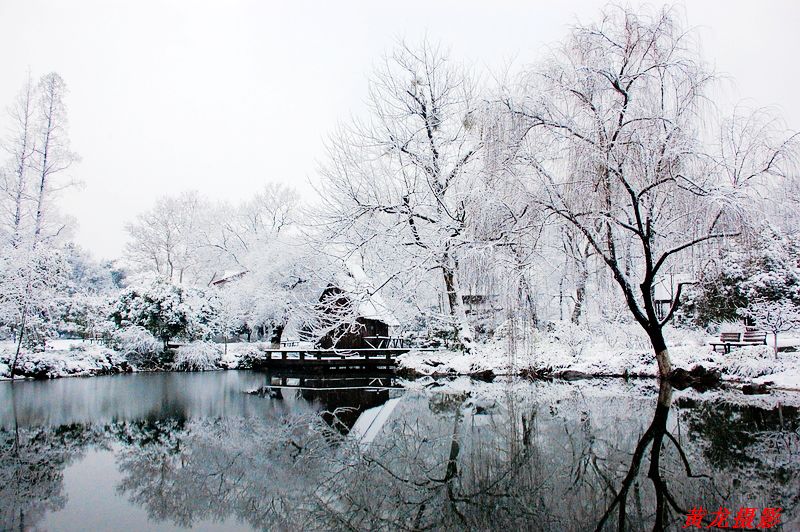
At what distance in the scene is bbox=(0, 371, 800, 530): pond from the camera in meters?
4.04

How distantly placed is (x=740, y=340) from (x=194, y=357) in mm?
18086

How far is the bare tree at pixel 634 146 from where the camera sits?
35.0 ft

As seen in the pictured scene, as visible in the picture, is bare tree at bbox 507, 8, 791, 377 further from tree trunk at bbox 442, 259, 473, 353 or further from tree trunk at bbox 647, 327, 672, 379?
tree trunk at bbox 442, 259, 473, 353

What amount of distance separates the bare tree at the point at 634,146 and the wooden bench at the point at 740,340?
477 centimetres

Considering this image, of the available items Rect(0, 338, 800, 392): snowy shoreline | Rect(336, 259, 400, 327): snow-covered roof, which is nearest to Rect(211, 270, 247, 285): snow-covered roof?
Rect(336, 259, 400, 327): snow-covered roof

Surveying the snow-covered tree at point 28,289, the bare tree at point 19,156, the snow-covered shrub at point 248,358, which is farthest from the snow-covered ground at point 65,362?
the bare tree at point 19,156

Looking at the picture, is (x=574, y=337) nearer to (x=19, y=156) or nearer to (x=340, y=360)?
(x=340, y=360)

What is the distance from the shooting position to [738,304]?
1862 cm

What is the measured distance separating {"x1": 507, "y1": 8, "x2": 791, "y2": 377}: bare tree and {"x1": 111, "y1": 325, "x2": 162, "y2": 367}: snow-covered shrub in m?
15.1

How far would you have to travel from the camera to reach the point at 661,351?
1249 cm

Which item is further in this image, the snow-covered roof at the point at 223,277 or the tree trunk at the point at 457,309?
the snow-covered roof at the point at 223,277

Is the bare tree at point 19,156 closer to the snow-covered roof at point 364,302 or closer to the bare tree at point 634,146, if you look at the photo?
the snow-covered roof at point 364,302

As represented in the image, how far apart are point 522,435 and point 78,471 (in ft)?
15.6

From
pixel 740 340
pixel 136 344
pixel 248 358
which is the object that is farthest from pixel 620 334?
pixel 136 344
